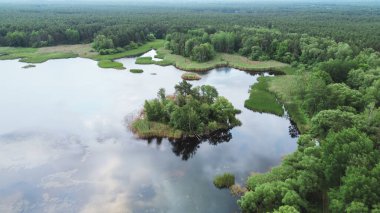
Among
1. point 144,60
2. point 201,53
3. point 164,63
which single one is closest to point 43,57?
point 144,60

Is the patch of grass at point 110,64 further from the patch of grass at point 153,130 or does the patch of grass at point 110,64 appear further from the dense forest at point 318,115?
the patch of grass at point 153,130

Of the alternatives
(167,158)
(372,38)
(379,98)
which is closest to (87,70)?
(167,158)

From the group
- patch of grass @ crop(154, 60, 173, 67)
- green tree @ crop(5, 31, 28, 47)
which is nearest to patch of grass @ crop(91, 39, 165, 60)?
patch of grass @ crop(154, 60, 173, 67)

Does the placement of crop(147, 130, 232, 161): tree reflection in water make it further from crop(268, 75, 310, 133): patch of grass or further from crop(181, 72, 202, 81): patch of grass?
crop(181, 72, 202, 81): patch of grass

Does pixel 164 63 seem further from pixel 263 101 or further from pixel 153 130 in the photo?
pixel 153 130

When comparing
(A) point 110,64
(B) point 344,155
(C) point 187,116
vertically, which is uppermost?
(B) point 344,155

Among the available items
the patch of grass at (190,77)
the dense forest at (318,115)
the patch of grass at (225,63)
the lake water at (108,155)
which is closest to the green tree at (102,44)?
the dense forest at (318,115)

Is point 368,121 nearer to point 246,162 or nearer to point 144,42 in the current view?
point 246,162
